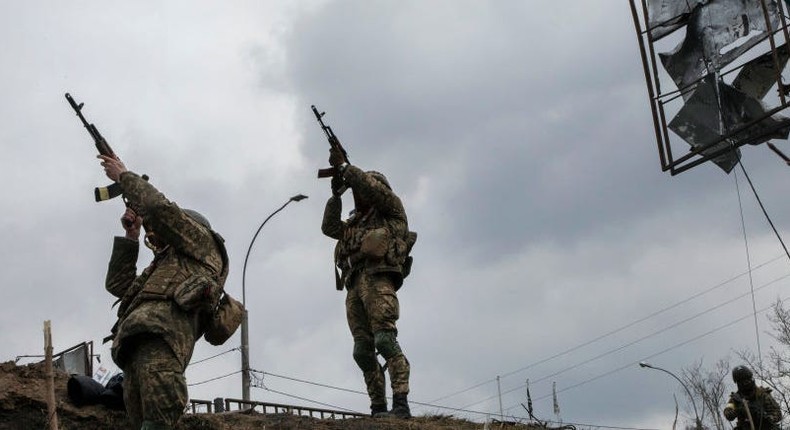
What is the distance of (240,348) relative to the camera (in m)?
20.1

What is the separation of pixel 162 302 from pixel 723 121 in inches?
259

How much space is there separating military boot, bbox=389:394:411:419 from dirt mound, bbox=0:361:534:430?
0.12 metres

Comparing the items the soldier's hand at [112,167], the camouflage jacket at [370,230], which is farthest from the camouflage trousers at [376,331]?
the soldier's hand at [112,167]

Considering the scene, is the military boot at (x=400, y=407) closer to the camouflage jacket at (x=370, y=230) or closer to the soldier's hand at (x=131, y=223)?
the camouflage jacket at (x=370, y=230)

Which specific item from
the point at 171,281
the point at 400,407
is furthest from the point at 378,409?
the point at 171,281

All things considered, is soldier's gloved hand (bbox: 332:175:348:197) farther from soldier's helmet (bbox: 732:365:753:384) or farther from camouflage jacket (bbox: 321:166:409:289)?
soldier's helmet (bbox: 732:365:753:384)

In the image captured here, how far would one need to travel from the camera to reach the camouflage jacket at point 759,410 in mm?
11242

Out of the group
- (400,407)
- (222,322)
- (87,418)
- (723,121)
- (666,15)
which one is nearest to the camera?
(222,322)

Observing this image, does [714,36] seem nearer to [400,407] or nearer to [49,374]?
[400,407]

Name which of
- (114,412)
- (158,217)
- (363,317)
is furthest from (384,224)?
(158,217)

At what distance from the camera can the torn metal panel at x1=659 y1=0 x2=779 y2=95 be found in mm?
11867

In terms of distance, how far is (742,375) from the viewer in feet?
37.5

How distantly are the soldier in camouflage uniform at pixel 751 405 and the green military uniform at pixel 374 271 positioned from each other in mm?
3164

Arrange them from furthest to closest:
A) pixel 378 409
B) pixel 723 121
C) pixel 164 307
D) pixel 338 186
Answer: pixel 723 121 < pixel 338 186 < pixel 378 409 < pixel 164 307
